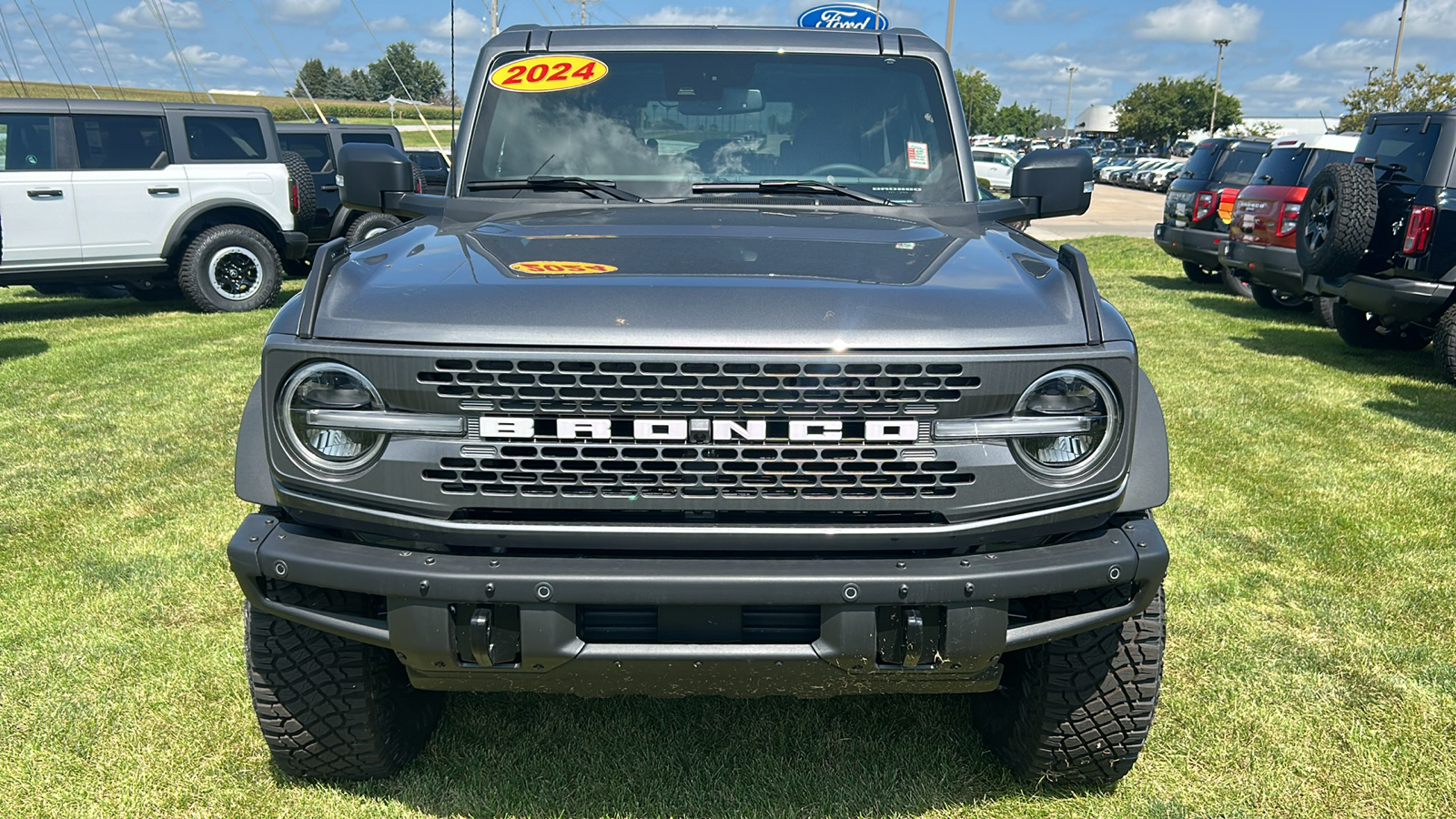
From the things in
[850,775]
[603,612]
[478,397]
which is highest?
[478,397]

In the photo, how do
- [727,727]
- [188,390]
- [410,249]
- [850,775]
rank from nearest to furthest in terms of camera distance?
[410,249] → [850,775] → [727,727] → [188,390]

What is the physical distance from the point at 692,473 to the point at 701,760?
120 cm

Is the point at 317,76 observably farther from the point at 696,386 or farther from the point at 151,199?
the point at 696,386

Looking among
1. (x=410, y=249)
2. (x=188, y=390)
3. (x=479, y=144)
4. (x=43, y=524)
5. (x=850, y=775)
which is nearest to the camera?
(x=410, y=249)

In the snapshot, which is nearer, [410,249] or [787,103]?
[410,249]

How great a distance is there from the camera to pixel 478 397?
221 centimetres

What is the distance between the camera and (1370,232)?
A: 7.86 m

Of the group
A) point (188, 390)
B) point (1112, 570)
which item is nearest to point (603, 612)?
point (1112, 570)

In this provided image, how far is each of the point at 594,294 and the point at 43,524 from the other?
3.88m

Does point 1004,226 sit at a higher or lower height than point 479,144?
lower

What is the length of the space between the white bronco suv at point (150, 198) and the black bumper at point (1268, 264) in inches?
364

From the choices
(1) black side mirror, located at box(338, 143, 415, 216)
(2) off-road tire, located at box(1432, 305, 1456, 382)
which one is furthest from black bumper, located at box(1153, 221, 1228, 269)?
(1) black side mirror, located at box(338, 143, 415, 216)

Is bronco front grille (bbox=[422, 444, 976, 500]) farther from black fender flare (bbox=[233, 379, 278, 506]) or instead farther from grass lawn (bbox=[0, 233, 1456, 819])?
grass lawn (bbox=[0, 233, 1456, 819])

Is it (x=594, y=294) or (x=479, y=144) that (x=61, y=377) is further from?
(x=594, y=294)
